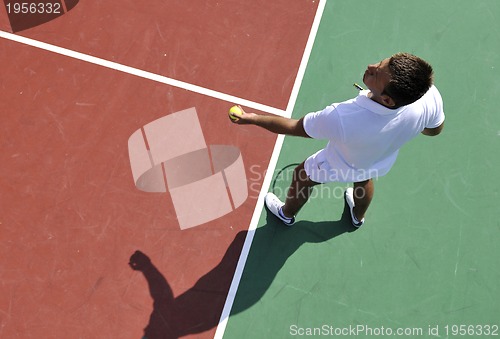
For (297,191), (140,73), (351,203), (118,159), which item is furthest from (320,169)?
(140,73)

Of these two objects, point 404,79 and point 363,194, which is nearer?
point 404,79

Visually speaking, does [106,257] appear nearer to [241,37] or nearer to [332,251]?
[332,251]

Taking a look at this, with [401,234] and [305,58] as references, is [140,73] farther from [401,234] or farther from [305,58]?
[401,234]

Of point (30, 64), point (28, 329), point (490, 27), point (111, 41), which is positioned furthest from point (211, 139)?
point (490, 27)

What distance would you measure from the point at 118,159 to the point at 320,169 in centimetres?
211

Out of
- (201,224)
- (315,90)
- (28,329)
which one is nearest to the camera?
(28,329)

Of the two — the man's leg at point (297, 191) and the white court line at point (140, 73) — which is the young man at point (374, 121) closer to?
the man's leg at point (297, 191)

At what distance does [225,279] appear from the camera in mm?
4574

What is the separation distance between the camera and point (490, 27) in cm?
540

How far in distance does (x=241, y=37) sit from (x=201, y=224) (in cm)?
204

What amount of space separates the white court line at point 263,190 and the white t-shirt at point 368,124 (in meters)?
1.51

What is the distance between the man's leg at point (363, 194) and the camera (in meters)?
4.21

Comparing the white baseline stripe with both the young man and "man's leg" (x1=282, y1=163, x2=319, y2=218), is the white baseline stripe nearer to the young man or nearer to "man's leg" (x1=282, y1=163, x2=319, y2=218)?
"man's leg" (x1=282, y1=163, x2=319, y2=218)

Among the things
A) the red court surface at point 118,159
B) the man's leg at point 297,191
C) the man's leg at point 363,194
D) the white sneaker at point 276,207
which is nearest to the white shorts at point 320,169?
the man's leg at point 297,191
